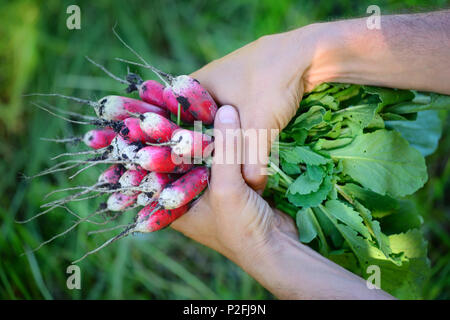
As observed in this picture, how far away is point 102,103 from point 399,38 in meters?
1.16

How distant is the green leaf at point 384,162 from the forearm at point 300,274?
14.4 inches

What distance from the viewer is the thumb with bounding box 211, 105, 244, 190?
Answer: 1.26 meters

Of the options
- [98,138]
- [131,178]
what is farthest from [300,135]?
[98,138]

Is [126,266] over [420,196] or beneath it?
beneath

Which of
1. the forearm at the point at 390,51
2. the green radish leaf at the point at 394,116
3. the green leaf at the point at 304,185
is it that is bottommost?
the green leaf at the point at 304,185

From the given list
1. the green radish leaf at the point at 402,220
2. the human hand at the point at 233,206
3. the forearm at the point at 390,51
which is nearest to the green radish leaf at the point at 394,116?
the forearm at the point at 390,51

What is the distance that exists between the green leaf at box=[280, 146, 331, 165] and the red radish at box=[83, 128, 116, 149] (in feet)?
2.33

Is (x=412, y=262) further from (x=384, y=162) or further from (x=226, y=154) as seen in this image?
(x=226, y=154)

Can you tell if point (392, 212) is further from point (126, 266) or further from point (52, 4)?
point (52, 4)

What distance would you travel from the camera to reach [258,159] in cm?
133

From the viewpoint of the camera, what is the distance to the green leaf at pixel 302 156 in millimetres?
1324

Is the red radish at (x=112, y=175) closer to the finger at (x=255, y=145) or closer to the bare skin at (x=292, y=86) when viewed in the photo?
the bare skin at (x=292, y=86)

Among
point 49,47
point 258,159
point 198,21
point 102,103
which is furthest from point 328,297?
A: point 49,47

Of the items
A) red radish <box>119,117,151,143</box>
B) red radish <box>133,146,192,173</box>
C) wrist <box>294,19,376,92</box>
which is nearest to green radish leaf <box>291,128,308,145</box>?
wrist <box>294,19,376,92</box>
